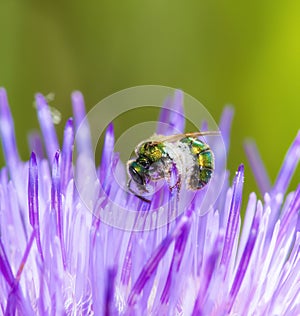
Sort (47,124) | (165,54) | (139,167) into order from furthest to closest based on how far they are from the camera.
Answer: (165,54) → (47,124) → (139,167)

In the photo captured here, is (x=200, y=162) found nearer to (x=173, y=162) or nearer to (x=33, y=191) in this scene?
(x=173, y=162)

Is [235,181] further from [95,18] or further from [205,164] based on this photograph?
[95,18]

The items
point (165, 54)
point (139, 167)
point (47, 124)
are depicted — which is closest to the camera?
point (139, 167)

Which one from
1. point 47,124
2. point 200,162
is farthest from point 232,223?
point 47,124

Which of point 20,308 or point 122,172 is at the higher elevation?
point 122,172

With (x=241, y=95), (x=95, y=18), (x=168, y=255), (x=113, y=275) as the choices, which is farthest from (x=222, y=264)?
(x=95, y=18)

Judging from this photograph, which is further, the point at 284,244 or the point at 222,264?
the point at 284,244

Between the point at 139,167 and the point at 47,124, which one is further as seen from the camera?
the point at 47,124

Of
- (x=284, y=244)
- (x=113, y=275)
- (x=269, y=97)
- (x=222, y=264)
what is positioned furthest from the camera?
(x=269, y=97)
